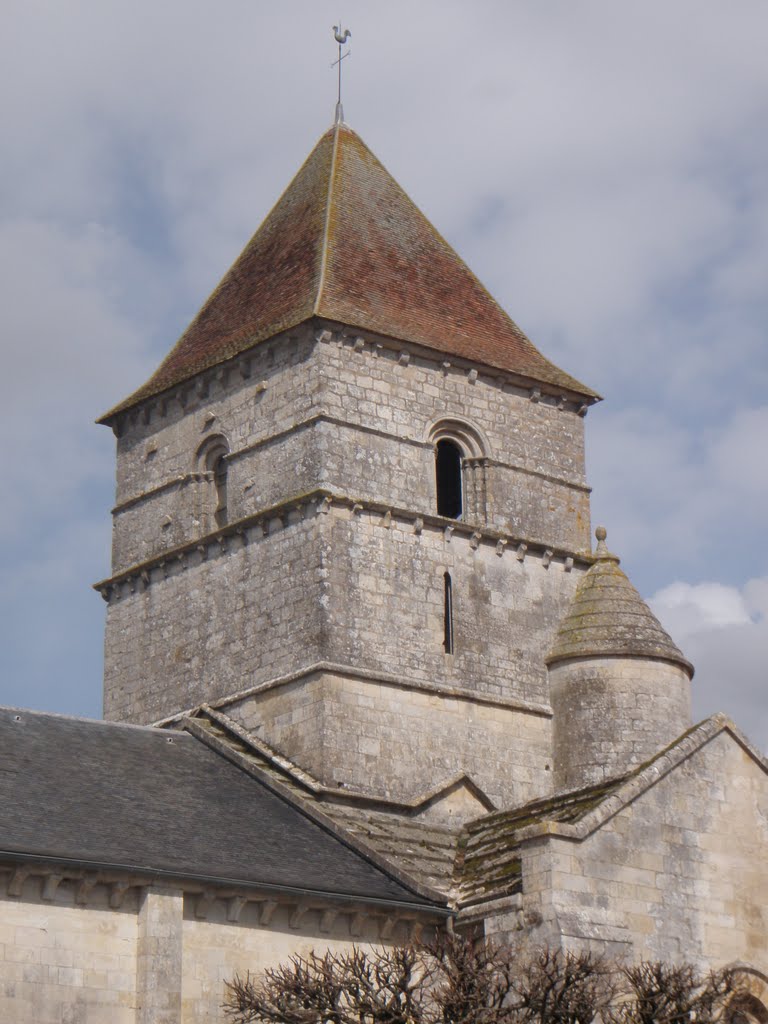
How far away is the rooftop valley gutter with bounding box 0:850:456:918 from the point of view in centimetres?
2019

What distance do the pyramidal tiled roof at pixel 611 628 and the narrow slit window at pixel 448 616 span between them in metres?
1.46

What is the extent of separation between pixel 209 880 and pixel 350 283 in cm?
1115

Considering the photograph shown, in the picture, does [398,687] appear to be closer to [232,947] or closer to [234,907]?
[234,907]

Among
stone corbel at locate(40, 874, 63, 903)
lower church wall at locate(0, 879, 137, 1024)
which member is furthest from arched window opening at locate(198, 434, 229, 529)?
stone corbel at locate(40, 874, 63, 903)

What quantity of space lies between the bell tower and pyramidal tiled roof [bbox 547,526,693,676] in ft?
4.24

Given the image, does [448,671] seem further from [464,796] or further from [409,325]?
[409,325]

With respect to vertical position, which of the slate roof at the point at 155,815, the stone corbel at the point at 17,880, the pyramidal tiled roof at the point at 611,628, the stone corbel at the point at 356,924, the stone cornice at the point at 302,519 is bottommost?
the stone corbel at the point at 356,924

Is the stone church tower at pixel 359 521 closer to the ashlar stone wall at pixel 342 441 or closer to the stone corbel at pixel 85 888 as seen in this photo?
the ashlar stone wall at pixel 342 441

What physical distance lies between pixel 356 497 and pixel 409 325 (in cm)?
327

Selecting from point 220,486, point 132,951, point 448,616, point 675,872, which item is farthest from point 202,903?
point 220,486

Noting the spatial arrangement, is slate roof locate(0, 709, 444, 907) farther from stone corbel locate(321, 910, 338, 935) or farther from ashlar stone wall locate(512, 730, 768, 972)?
ashlar stone wall locate(512, 730, 768, 972)

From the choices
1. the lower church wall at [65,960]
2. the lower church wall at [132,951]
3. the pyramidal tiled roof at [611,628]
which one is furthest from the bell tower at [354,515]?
the lower church wall at [65,960]

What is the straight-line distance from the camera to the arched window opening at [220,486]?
2955cm

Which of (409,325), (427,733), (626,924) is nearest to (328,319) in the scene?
(409,325)
